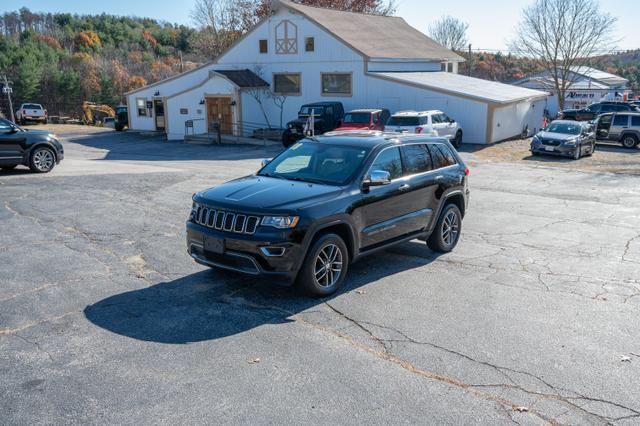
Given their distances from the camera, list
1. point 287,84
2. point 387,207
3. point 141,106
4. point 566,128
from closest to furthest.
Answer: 1. point 387,207
2. point 566,128
3. point 287,84
4. point 141,106

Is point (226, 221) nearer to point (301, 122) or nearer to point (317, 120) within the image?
point (301, 122)

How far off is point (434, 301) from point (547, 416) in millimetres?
2430

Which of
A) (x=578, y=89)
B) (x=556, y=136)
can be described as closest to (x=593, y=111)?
(x=578, y=89)

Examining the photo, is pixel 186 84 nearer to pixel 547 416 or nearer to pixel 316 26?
pixel 316 26

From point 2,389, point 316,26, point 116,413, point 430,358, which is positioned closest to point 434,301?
point 430,358

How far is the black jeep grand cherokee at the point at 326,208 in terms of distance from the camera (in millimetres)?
6160

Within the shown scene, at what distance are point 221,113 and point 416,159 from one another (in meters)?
26.2

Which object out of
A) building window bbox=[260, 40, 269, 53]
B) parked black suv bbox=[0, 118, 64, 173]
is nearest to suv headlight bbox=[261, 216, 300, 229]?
parked black suv bbox=[0, 118, 64, 173]

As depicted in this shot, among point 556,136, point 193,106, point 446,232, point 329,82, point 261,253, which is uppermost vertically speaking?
point 329,82

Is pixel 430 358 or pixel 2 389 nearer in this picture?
pixel 2 389

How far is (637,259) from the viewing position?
8492 mm

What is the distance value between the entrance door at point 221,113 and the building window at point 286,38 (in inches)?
165

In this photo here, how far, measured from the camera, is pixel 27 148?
15.2 m

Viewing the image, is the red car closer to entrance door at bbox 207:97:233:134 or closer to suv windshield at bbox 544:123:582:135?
suv windshield at bbox 544:123:582:135
